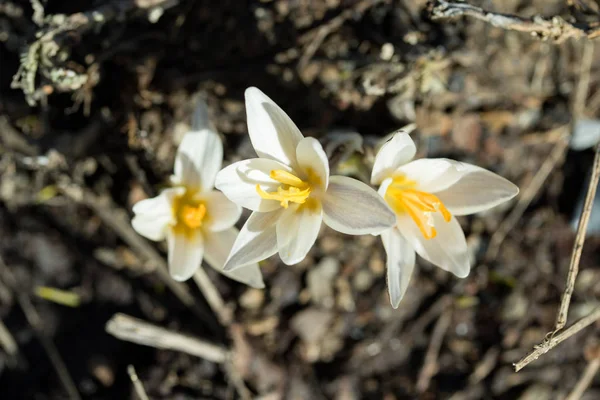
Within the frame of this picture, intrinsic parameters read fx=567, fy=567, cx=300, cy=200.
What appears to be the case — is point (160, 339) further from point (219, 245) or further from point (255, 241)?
point (255, 241)

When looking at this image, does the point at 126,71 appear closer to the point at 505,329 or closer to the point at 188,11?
the point at 188,11

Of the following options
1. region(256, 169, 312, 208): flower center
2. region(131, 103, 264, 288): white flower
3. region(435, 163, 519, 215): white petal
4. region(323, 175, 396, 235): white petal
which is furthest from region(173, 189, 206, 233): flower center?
region(435, 163, 519, 215): white petal

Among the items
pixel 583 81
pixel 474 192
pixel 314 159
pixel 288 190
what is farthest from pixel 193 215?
pixel 583 81

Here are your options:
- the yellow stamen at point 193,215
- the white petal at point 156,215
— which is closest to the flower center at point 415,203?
the yellow stamen at point 193,215

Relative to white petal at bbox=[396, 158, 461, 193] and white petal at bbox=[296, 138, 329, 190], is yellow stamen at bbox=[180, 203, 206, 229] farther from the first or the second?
white petal at bbox=[396, 158, 461, 193]

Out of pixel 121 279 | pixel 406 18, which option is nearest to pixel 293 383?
pixel 121 279

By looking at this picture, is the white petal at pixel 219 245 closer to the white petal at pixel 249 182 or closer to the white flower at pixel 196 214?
the white flower at pixel 196 214
